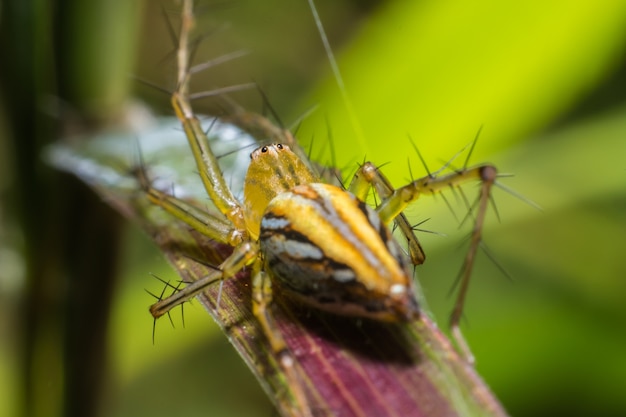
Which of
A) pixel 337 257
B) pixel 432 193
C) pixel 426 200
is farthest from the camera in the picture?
pixel 426 200

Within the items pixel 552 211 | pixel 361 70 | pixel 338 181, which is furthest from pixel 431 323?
pixel 361 70

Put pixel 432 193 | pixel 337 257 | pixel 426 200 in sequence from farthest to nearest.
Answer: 1. pixel 426 200
2. pixel 432 193
3. pixel 337 257

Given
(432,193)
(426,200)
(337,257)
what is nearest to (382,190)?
(432,193)

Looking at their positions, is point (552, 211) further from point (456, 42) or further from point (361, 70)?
point (361, 70)

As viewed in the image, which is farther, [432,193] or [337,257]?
[432,193]

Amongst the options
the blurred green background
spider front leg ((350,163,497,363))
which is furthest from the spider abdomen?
the blurred green background

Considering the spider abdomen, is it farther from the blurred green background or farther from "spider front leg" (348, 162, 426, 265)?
the blurred green background

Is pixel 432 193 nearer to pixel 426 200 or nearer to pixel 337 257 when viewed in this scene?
pixel 337 257
